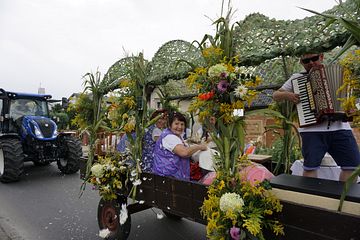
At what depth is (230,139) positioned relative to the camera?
2.10m

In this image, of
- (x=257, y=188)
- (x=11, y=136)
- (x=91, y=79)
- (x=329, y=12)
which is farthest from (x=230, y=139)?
(x=11, y=136)

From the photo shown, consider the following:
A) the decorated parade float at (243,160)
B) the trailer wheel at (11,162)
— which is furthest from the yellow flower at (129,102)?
the trailer wheel at (11,162)

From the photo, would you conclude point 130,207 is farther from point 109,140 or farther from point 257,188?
point 257,188

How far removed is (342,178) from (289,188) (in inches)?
41.4

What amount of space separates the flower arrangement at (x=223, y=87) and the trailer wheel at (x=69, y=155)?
19.6 ft

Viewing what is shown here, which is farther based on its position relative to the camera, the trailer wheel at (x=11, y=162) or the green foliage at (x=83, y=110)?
the trailer wheel at (x=11, y=162)

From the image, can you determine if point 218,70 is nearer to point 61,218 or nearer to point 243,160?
point 243,160

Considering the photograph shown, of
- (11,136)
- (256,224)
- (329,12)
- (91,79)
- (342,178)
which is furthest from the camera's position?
(11,136)

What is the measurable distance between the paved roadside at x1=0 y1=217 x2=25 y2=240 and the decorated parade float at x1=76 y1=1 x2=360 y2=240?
56.7 inches

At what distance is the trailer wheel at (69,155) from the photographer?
7.38 meters

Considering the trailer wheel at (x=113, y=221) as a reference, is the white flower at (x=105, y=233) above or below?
below

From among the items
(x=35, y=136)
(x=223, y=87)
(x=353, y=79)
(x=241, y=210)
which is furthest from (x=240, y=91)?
(x=35, y=136)

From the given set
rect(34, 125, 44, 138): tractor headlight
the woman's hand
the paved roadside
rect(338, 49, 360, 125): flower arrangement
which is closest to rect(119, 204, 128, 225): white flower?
the woman's hand

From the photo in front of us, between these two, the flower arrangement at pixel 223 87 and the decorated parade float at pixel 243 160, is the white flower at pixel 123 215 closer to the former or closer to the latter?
the decorated parade float at pixel 243 160
